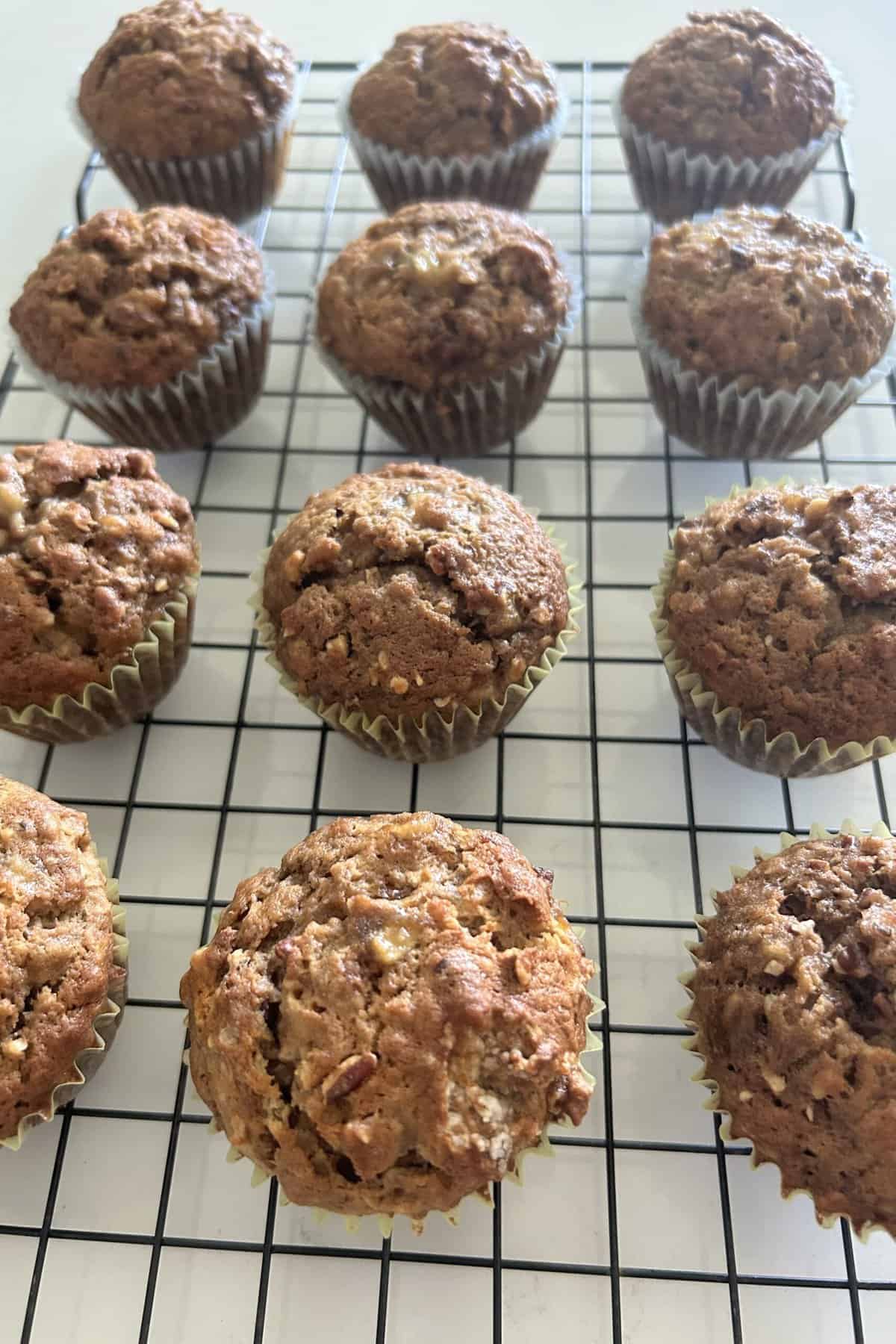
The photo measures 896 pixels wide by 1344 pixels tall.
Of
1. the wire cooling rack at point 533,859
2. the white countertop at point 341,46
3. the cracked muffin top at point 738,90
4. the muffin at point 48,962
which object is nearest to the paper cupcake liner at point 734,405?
the wire cooling rack at point 533,859

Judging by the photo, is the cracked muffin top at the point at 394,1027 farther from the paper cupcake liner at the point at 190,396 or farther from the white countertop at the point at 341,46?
the white countertop at the point at 341,46

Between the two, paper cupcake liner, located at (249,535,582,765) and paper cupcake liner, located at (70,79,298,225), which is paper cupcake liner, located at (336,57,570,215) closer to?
paper cupcake liner, located at (70,79,298,225)

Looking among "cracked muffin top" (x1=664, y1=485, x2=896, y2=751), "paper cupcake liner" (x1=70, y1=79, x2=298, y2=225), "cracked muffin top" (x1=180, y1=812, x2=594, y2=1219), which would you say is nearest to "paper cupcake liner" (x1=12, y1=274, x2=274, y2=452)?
"paper cupcake liner" (x1=70, y1=79, x2=298, y2=225)

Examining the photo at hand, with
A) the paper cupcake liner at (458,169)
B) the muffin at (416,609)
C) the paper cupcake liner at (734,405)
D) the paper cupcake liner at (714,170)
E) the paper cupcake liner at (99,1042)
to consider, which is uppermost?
the paper cupcake liner at (714,170)

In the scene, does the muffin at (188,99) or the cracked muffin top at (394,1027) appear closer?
the cracked muffin top at (394,1027)

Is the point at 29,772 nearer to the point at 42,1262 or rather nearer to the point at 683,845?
the point at 42,1262

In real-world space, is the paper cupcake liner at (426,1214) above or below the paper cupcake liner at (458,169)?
below

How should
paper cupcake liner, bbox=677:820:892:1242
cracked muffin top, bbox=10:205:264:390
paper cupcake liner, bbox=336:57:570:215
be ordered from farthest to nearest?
1. paper cupcake liner, bbox=336:57:570:215
2. cracked muffin top, bbox=10:205:264:390
3. paper cupcake liner, bbox=677:820:892:1242
